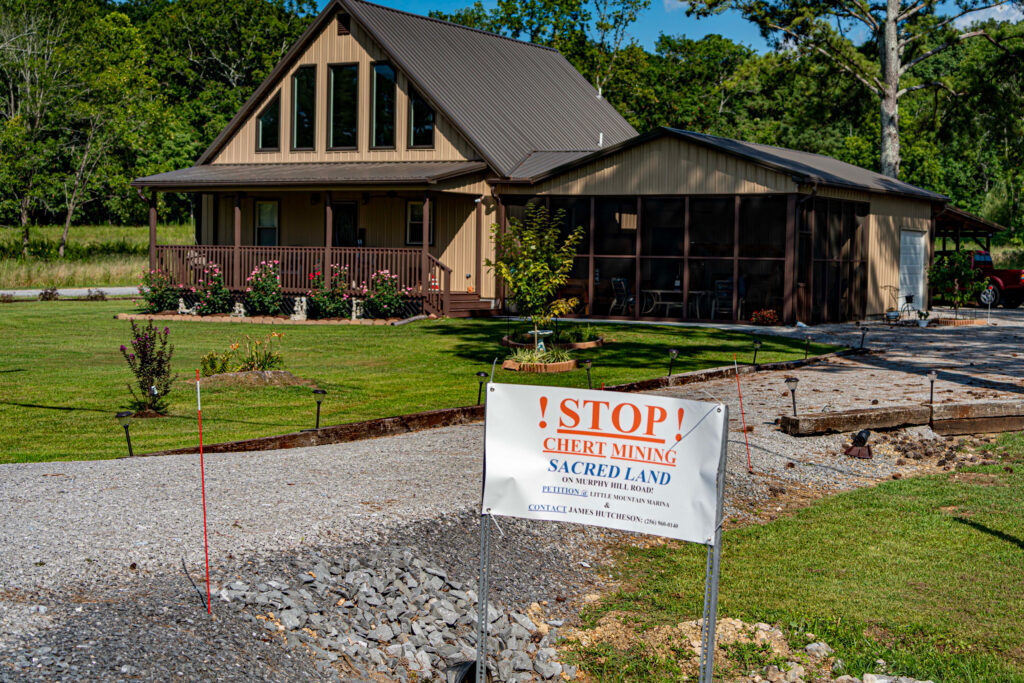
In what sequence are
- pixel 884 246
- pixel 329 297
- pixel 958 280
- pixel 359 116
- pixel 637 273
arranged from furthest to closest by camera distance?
pixel 359 116, pixel 884 246, pixel 958 280, pixel 329 297, pixel 637 273

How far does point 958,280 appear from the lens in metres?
26.9

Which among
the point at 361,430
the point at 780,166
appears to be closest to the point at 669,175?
the point at 780,166

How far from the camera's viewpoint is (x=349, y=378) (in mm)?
16281

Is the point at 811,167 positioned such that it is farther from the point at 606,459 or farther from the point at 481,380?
the point at 606,459

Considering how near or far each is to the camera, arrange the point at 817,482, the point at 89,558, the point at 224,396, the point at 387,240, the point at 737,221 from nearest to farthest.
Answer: the point at 89,558
the point at 817,482
the point at 224,396
the point at 737,221
the point at 387,240

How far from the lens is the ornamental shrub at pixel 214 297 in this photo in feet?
88.9

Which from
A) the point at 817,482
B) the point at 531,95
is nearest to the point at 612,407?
the point at 817,482

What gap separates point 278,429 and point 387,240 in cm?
1818

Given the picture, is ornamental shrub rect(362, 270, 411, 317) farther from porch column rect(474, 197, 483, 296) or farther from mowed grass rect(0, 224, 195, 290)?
mowed grass rect(0, 224, 195, 290)

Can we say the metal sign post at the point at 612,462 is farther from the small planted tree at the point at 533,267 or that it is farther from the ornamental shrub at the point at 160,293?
the ornamental shrub at the point at 160,293

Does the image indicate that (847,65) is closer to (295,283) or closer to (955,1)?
(955,1)

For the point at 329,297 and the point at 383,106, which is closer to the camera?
the point at 329,297

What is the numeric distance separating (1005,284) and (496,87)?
647 inches

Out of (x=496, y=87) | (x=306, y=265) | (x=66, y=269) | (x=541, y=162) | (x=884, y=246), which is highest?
(x=496, y=87)
